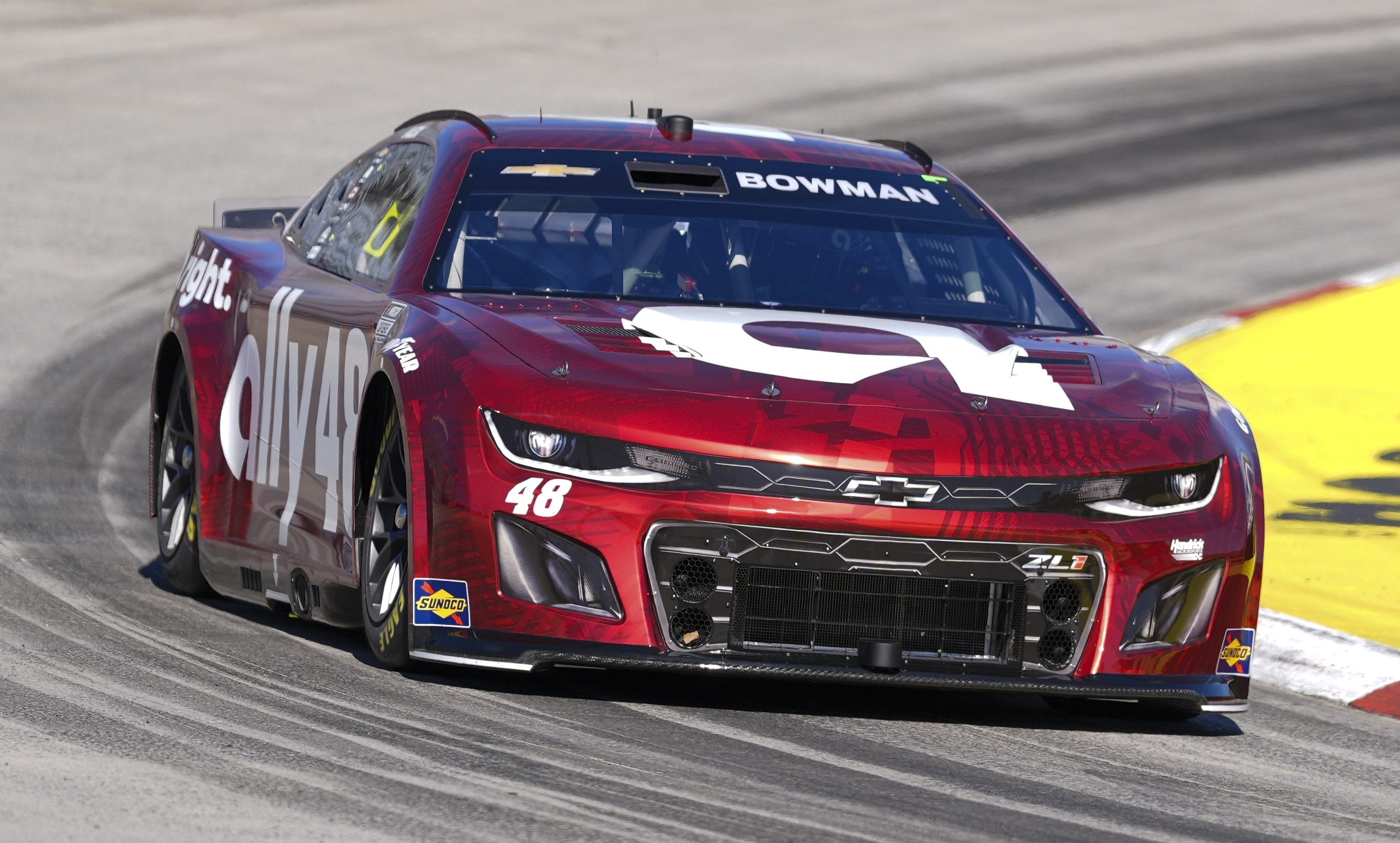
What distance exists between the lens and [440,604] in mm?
5230

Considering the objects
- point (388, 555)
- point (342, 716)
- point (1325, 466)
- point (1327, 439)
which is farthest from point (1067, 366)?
point (1327, 439)

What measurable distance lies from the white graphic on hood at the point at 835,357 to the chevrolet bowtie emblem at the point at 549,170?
28.1 inches

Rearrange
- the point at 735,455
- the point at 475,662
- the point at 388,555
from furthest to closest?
the point at 388,555 < the point at 475,662 < the point at 735,455

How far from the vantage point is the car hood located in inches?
206

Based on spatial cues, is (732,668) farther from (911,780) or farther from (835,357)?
(835,357)

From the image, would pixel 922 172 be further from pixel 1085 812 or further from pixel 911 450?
pixel 1085 812

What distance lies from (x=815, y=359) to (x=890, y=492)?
46cm

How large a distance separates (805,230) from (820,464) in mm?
1417

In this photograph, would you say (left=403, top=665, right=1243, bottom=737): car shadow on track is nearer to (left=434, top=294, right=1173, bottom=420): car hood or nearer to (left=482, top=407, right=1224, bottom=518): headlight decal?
(left=482, top=407, right=1224, bottom=518): headlight decal

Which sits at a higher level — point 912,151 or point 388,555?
point 912,151

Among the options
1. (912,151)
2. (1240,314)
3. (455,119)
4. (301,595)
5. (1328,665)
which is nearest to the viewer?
(301,595)

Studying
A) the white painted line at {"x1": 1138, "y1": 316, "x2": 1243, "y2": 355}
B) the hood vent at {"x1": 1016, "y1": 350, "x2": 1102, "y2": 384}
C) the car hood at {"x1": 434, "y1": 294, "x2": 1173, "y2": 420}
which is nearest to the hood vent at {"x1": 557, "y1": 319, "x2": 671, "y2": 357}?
the car hood at {"x1": 434, "y1": 294, "x2": 1173, "y2": 420}

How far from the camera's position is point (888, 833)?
4.16 meters

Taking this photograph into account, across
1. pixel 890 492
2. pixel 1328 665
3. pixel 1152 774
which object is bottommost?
pixel 1328 665
